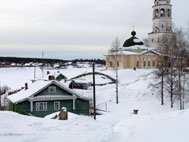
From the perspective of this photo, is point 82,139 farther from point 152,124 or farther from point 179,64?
point 179,64

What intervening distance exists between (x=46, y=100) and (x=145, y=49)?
29.6 m

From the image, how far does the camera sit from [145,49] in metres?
45.6

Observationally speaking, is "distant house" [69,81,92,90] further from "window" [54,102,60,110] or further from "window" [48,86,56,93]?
"window" [48,86,56,93]

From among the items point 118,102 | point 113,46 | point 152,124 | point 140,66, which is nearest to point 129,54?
point 140,66

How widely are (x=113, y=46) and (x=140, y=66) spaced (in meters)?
17.9

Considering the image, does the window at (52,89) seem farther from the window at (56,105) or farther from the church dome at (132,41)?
the church dome at (132,41)

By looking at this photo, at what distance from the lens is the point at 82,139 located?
8.37m

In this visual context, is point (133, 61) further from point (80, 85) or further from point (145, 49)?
point (80, 85)

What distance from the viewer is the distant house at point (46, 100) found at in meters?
20.6

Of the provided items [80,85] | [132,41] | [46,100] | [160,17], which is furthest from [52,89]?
[160,17]

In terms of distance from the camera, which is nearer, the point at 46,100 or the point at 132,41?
the point at 46,100

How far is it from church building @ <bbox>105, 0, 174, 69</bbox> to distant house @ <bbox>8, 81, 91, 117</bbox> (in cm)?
1847

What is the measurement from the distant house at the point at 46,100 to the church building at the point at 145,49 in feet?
60.6

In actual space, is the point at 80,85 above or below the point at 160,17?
below
